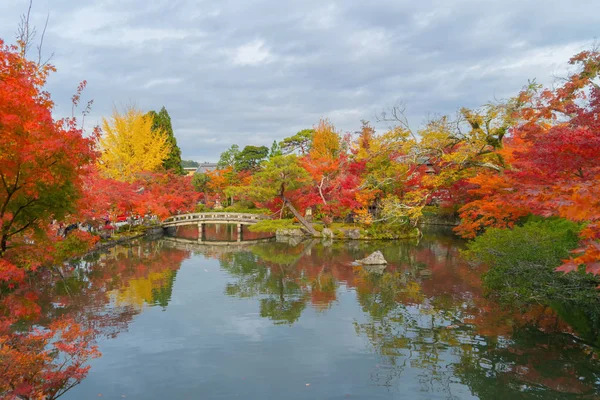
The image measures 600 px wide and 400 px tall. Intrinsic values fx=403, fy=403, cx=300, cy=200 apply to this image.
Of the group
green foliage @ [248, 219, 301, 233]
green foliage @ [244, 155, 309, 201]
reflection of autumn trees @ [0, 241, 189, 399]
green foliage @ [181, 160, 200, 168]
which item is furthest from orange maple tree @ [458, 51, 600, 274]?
green foliage @ [181, 160, 200, 168]

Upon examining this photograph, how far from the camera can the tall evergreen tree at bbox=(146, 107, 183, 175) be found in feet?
119

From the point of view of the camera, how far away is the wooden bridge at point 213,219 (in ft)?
88.0

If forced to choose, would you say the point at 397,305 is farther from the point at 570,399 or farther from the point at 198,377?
the point at 198,377

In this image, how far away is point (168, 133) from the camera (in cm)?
3706

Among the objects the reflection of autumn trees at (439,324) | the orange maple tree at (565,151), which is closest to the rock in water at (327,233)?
the reflection of autumn trees at (439,324)

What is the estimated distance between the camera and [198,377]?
7039mm

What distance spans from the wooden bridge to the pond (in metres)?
11.0

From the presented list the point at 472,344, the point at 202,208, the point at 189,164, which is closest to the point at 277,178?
the point at 472,344

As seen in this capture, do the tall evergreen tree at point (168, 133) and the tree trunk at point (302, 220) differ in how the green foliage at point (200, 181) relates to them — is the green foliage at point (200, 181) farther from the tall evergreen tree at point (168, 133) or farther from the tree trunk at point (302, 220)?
the tree trunk at point (302, 220)

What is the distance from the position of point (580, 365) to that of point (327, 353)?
4.57 meters

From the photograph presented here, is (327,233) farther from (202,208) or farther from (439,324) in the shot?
(202,208)

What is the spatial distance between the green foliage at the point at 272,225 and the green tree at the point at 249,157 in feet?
58.3

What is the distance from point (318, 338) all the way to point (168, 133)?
32207mm

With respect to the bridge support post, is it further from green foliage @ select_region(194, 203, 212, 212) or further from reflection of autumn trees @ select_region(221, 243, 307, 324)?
green foliage @ select_region(194, 203, 212, 212)
